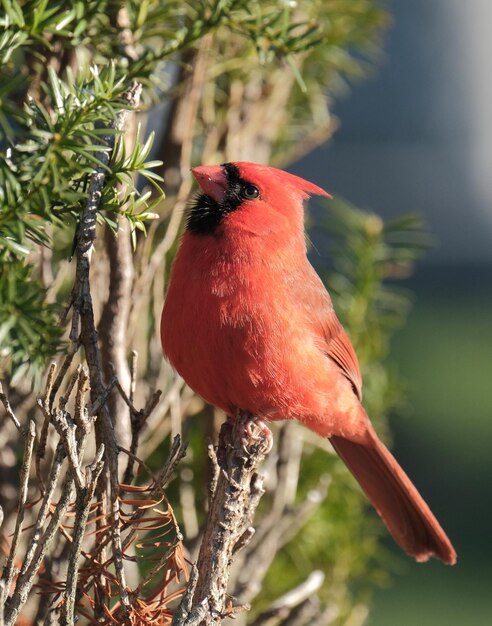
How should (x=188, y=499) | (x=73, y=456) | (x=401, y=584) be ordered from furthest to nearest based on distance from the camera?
1. (x=401, y=584)
2. (x=188, y=499)
3. (x=73, y=456)

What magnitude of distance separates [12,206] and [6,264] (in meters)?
0.13

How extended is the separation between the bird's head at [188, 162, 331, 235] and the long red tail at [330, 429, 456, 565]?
2.09 feet

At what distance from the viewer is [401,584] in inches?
166

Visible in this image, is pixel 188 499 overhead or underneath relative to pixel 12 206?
underneath

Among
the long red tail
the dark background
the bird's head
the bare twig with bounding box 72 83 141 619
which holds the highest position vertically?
the bare twig with bounding box 72 83 141 619

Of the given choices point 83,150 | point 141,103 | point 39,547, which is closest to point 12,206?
point 83,150

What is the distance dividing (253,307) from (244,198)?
9.2 inches

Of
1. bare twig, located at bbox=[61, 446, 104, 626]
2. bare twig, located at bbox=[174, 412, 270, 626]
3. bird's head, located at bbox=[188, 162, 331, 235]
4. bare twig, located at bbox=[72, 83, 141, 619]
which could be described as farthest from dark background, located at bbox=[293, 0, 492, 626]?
bare twig, located at bbox=[61, 446, 104, 626]

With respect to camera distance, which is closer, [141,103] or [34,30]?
[34,30]

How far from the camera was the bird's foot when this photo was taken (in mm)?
1442

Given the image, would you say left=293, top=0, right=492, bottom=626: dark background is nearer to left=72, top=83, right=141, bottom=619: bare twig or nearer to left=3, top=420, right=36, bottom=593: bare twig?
left=72, top=83, right=141, bottom=619: bare twig

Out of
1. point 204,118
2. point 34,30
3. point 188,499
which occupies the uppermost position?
point 34,30


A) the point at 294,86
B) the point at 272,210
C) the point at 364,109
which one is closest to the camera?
the point at 272,210

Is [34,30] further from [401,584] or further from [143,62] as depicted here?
[401,584]
